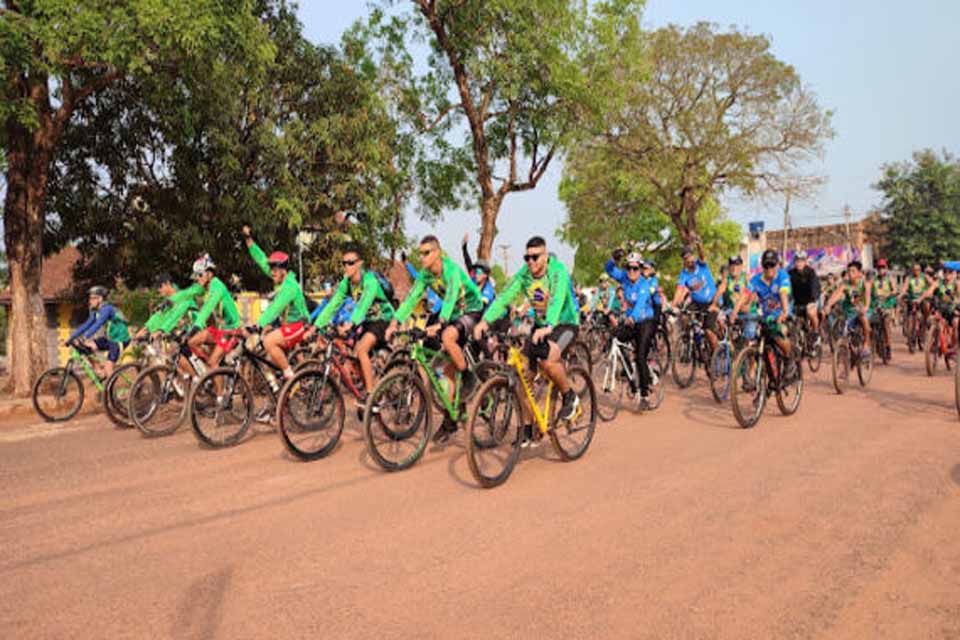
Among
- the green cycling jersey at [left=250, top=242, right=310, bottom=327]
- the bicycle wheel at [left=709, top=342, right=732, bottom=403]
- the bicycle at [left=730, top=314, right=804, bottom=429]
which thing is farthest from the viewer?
the bicycle wheel at [left=709, top=342, right=732, bottom=403]

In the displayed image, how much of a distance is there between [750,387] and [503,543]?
514cm

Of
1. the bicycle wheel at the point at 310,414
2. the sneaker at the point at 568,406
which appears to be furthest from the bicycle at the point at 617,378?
the bicycle wheel at the point at 310,414

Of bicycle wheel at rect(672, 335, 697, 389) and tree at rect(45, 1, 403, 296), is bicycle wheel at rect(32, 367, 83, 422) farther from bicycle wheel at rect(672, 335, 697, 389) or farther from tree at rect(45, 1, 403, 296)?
bicycle wheel at rect(672, 335, 697, 389)

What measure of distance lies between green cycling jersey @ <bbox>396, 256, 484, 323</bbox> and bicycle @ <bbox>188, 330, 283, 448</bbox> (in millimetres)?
1938

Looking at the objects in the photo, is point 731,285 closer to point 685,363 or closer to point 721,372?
point 685,363

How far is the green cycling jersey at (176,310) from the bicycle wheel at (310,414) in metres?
3.22

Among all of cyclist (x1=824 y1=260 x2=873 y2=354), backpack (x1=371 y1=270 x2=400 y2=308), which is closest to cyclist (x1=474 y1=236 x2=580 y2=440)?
backpack (x1=371 y1=270 x2=400 y2=308)

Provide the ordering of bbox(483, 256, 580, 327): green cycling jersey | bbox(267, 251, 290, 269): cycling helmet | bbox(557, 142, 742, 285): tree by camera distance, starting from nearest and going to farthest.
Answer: bbox(483, 256, 580, 327): green cycling jersey → bbox(267, 251, 290, 269): cycling helmet → bbox(557, 142, 742, 285): tree

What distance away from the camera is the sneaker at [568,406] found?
6864 mm

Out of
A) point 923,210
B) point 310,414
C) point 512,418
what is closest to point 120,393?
point 310,414

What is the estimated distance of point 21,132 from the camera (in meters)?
13.6

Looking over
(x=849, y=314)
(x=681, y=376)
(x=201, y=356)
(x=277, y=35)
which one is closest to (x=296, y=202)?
(x=277, y=35)

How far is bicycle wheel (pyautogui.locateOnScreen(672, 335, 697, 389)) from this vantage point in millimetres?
12148

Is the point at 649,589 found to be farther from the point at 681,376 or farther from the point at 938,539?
the point at 681,376
